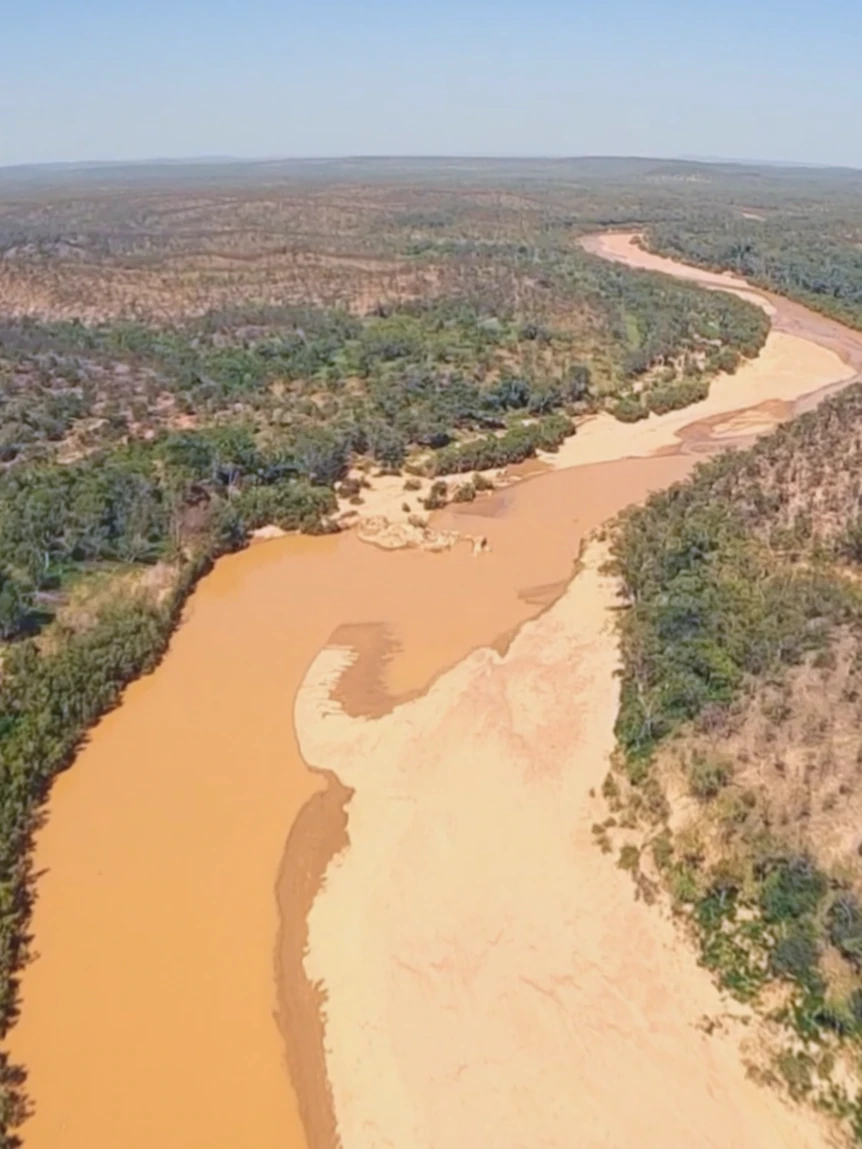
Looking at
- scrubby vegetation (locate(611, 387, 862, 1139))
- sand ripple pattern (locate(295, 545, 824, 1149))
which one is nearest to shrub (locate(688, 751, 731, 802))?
scrubby vegetation (locate(611, 387, 862, 1139))

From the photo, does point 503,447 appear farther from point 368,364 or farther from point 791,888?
point 791,888

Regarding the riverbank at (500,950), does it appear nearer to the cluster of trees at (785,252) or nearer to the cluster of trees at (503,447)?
the cluster of trees at (503,447)

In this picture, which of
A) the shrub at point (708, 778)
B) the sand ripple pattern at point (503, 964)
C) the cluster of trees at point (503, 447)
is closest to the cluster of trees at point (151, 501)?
the cluster of trees at point (503, 447)

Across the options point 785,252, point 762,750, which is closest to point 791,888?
point 762,750

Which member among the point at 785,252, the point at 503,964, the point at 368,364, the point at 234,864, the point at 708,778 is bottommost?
the point at 234,864

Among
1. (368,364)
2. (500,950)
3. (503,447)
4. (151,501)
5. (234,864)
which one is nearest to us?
(500,950)
